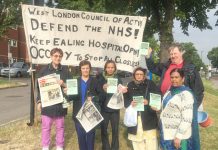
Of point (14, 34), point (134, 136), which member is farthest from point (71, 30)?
point (14, 34)

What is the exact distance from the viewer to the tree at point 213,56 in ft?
473

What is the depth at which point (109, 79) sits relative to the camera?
6.61m

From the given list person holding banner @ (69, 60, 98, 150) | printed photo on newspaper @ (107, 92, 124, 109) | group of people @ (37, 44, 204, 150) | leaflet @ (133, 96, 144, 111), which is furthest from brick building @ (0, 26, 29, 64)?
leaflet @ (133, 96, 144, 111)

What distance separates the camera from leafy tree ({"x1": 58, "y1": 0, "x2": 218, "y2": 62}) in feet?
49.2

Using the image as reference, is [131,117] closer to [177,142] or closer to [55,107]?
[177,142]

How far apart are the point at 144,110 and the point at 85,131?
3.72 feet

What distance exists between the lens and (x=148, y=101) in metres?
6.06

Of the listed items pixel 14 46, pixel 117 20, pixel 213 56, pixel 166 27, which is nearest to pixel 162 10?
pixel 166 27

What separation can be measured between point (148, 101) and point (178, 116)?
0.86 meters

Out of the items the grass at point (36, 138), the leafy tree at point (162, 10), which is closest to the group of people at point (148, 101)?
the grass at point (36, 138)

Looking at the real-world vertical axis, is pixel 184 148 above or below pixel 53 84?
below

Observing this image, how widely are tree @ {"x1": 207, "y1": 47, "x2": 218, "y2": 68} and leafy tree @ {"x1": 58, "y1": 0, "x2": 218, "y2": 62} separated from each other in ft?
426

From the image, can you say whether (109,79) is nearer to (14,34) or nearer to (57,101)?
(57,101)

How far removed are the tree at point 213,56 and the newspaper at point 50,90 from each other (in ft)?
462
